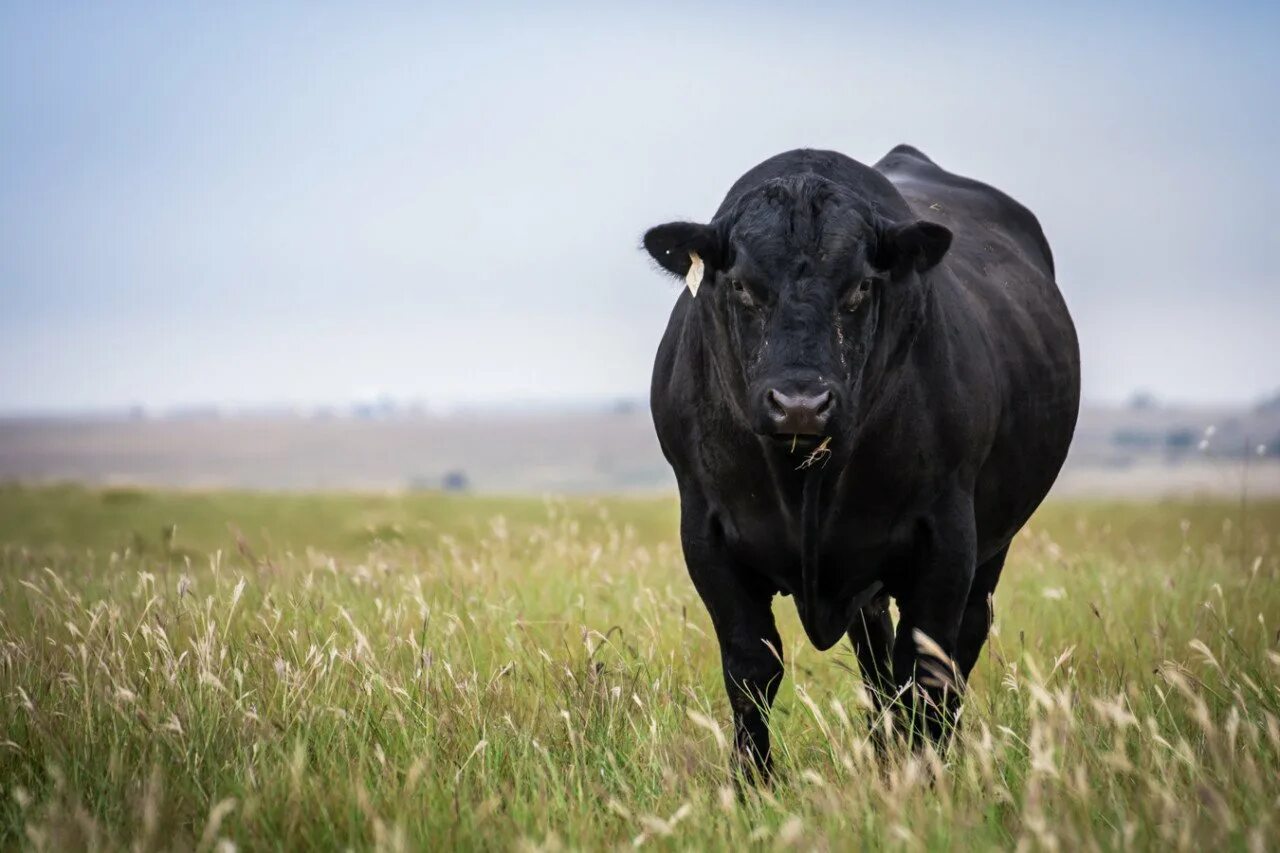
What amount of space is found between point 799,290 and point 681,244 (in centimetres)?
66

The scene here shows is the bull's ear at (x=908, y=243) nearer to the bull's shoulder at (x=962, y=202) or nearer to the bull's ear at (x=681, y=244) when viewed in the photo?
the bull's ear at (x=681, y=244)

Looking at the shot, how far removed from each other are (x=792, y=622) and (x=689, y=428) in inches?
128

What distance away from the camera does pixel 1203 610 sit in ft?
27.9

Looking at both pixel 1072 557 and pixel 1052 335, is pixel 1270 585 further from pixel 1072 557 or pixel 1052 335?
pixel 1052 335

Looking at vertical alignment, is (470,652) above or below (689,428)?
below

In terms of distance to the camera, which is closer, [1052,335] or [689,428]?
[689,428]

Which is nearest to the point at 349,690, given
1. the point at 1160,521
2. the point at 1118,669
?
the point at 1118,669

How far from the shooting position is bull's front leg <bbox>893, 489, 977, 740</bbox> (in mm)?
5730

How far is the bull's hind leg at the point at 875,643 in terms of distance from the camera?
6.67m

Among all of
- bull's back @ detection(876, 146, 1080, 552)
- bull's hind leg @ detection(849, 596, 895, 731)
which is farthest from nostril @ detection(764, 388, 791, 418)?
bull's hind leg @ detection(849, 596, 895, 731)

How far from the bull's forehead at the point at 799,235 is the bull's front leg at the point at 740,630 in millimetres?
1246

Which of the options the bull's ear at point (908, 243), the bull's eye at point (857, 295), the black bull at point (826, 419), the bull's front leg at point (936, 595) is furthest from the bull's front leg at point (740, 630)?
the bull's ear at point (908, 243)

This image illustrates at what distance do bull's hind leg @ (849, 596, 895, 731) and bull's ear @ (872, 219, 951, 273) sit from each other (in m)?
1.83

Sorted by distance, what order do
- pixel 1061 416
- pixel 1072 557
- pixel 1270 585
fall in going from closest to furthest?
pixel 1061 416 → pixel 1270 585 → pixel 1072 557
